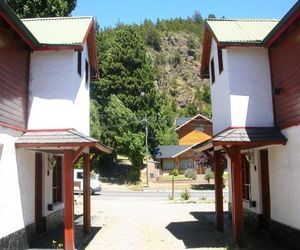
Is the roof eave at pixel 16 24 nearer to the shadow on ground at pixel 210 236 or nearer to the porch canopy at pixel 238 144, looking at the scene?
the porch canopy at pixel 238 144

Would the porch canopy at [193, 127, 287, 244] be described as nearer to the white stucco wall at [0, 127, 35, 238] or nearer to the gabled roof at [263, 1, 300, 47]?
the gabled roof at [263, 1, 300, 47]

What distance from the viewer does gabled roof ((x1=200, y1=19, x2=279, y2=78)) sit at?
46.1 feet

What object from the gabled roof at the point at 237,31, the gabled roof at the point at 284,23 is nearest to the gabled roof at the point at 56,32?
the gabled roof at the point at 237,31

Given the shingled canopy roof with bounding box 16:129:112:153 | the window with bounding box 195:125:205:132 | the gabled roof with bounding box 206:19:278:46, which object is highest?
the window with bounding box 195:125:205:132

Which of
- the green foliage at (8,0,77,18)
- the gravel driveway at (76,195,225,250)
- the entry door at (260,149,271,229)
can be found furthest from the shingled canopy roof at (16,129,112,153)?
the green foliage at (8,0,77,18)

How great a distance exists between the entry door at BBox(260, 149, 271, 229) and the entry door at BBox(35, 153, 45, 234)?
696 centimetres

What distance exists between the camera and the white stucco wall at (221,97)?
14.4 metres

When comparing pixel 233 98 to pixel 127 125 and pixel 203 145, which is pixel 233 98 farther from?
pixel 127 125

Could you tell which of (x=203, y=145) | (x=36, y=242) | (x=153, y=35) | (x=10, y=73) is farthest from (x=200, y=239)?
(x=153, y=35)

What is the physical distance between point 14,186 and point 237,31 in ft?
27.3

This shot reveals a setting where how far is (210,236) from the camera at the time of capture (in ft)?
48.2

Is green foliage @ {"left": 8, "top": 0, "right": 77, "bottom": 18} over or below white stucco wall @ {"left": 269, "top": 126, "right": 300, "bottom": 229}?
over

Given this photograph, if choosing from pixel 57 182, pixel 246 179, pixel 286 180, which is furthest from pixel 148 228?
Answer: pixel 286 180

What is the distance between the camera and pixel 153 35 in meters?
122
